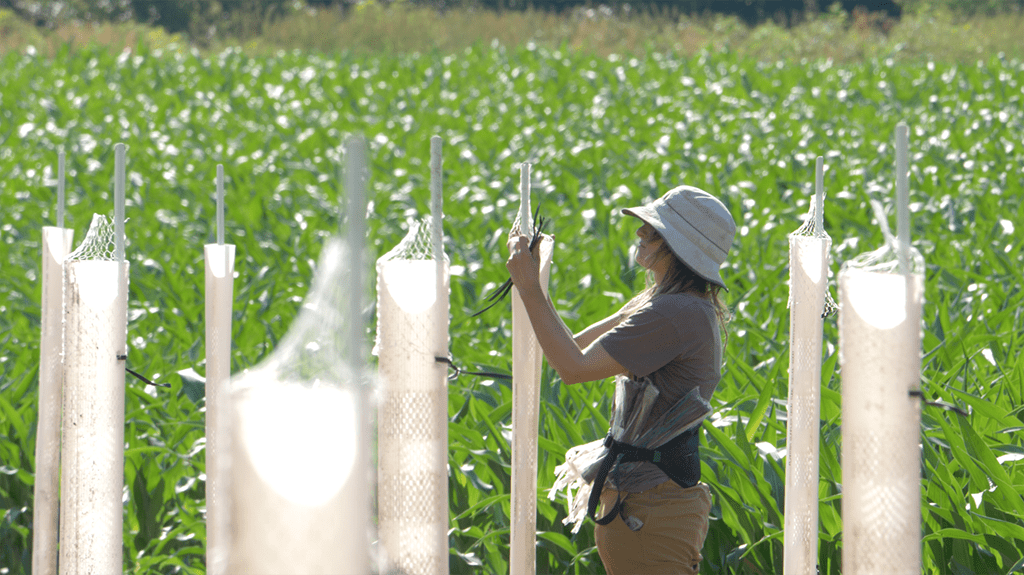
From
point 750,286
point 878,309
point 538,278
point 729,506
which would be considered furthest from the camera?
point 750,286

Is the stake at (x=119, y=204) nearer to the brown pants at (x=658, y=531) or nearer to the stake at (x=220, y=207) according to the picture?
the stake at (x=220, y=207)

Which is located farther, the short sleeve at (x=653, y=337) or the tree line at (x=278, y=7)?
the tree line at (x=278, y=7)

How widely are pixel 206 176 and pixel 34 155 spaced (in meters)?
2.22

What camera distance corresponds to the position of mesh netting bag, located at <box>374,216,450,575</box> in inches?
57.4

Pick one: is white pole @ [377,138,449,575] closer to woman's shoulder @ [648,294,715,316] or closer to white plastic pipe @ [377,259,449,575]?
white plastic pipe @ [377,259,449,575]

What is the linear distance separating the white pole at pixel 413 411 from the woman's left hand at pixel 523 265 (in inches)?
6.6

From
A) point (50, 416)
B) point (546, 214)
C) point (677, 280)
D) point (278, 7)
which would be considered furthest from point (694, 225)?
point (278, 7)

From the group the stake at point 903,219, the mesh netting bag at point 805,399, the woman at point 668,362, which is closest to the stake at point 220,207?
the woman at point 668,362

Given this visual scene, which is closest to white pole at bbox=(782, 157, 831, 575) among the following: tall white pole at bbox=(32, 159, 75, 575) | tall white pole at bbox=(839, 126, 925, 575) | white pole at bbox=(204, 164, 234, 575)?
tall white pole at bbox=(839, 126, 925, 575)

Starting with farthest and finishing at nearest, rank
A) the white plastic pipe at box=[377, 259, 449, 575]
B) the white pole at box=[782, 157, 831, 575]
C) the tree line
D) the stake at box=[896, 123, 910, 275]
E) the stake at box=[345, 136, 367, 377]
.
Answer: the tree line
the white pole at box=[782, 157, 831, 575]
the white plastic pipe at box=[377, 259, 449, 575]
the stake at box=[896, 123, 910, 275]
the stake at box=[345, 136, 367, 377]

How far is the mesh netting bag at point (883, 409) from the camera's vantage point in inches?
47.1

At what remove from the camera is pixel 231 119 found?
11391 millimetres

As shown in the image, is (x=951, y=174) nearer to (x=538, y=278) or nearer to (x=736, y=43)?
(x=538, y=278)

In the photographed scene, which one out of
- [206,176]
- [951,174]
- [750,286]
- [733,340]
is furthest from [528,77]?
[733,340]
